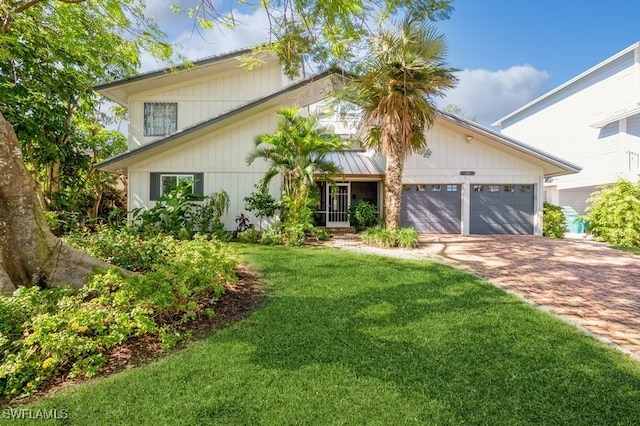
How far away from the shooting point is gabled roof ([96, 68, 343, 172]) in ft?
36.1

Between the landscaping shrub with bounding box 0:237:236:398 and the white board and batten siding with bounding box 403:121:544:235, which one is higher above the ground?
the white board and batten siding with bounding box 403:121:544:235

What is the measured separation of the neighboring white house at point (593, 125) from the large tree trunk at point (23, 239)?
18.6 meters

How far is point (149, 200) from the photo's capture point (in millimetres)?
12258

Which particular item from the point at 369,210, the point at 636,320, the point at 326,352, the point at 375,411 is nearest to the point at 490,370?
the point at 375,411

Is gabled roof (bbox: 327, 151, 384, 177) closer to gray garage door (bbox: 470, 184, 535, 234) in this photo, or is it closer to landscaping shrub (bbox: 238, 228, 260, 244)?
gray garage door (bbox: 470, 184, 535, 234)

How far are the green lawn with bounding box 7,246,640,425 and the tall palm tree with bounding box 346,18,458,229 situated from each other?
6773 mm

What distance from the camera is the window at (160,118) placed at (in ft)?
44.9

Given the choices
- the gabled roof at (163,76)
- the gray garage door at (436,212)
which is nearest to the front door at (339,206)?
the gray garage door at (436,212)

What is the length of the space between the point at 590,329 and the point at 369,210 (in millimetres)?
10417

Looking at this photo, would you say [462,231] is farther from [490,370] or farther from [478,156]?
[490,370]

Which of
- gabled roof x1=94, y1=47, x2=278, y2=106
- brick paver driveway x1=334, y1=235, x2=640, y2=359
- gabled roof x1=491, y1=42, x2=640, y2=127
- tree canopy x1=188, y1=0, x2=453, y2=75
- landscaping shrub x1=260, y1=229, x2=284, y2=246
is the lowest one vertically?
brick paver driveway x1=334, y1=235, x2=640, y2=359

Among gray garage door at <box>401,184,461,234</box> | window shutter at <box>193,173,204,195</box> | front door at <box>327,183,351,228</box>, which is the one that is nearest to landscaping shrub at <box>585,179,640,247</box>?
gray garage door at <box>401,184,461,234</box>

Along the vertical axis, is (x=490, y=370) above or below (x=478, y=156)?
below

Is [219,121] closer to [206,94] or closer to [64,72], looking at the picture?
[206,94]
